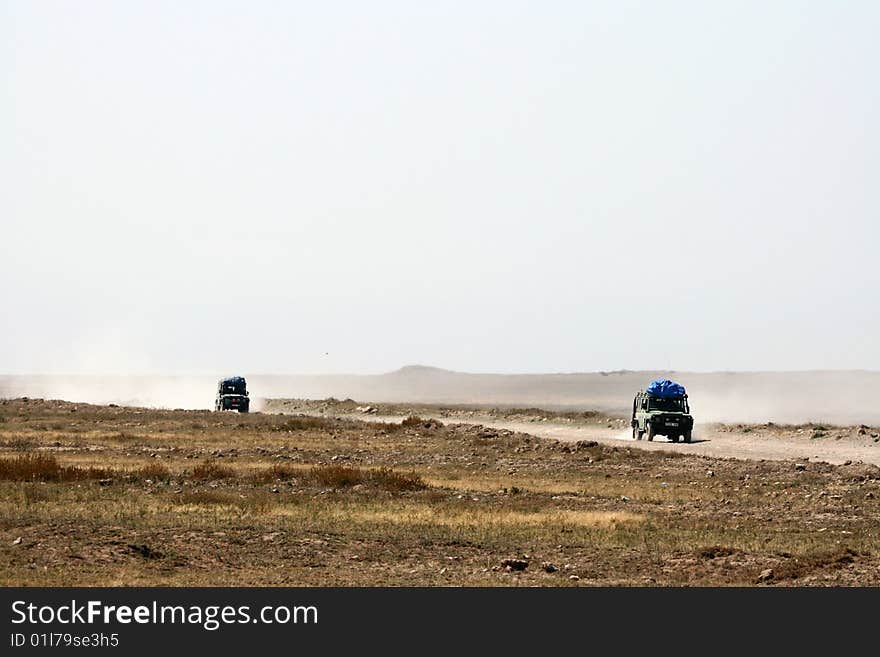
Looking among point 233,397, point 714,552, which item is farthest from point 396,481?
point 233,397

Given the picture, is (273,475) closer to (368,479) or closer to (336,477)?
(336,477)

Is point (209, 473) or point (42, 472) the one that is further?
point (209, 473)

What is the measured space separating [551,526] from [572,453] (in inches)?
917

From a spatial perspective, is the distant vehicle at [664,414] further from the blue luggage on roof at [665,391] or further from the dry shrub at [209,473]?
the dry shrub at [209,473]

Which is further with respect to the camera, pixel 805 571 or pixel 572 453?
pixel 572 453

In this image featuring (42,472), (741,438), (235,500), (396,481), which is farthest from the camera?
(741,438)

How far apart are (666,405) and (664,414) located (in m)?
1.33

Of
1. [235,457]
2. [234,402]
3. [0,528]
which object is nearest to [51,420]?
[234,402]

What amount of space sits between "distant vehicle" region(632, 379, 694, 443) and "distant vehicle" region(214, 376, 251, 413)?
36.0 m

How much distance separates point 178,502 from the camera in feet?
102

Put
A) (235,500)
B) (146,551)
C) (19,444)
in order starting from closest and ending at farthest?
(146,551)
(235,500)
(19,444)

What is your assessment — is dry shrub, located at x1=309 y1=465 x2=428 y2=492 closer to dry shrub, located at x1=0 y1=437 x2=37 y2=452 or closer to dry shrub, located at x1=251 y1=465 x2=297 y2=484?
dry shrub, located at x1=251 y1=465 x2=297 y2=484

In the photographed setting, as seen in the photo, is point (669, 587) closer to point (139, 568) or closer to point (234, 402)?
point (139, 568)

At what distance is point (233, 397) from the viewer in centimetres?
9381
